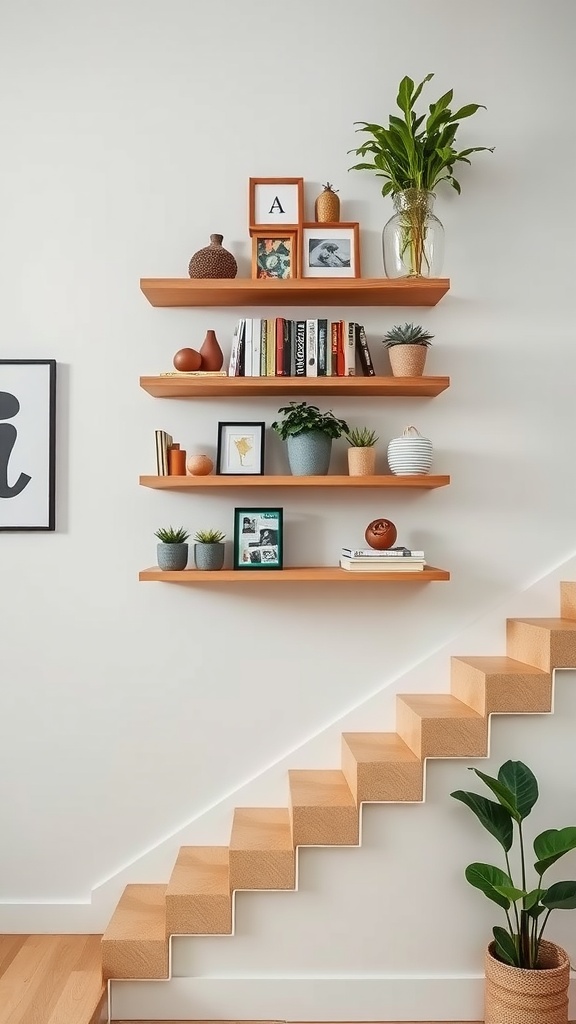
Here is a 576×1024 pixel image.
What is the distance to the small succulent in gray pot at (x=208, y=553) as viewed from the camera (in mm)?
2463

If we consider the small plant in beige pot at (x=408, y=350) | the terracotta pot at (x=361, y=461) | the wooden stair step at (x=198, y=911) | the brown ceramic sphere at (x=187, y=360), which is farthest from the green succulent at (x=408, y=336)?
the wooden stair step at (x=198, y=911)

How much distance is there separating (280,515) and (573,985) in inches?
64.7

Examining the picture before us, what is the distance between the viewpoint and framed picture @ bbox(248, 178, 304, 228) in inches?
Result: 103

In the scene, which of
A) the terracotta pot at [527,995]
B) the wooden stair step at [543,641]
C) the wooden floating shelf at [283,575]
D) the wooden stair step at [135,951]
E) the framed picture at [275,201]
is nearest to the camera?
the terracotta pot at [527,995]

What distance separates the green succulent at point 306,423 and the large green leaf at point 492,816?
3.73 feet

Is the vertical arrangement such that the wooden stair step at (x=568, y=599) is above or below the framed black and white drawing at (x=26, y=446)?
below

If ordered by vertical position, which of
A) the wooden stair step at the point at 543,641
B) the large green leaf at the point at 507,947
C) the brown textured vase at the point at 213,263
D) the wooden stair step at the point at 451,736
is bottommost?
the large green leaf at the point at 507,947

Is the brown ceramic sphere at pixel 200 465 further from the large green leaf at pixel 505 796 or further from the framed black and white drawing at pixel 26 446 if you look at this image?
the large green leaf at pixel 505 796

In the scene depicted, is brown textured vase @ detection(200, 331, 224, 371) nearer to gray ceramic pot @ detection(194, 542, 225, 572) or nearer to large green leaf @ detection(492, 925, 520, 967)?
gray ceramic pot @ detection(194, 542, 225, 572)

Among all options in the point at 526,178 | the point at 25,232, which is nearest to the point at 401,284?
the point at 526,178

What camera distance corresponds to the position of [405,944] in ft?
7.41

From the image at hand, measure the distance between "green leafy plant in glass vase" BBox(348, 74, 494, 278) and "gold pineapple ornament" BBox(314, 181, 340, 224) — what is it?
0.48 ft

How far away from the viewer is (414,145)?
247cm

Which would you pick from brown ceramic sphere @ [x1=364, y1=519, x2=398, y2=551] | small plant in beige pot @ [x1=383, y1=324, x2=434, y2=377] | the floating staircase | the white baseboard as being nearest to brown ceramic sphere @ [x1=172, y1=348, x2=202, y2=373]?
small plant in beige pot @ [x1=383, y1=324, x2=434, y2=377]
